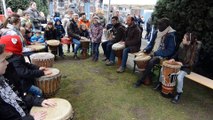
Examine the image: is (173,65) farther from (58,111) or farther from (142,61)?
(58,111)

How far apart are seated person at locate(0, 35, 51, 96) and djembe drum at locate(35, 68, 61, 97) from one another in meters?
0.08

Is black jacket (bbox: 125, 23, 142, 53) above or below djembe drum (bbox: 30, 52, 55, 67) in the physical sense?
above

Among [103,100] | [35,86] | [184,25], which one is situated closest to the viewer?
[35,86]

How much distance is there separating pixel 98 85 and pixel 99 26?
241 centimetres

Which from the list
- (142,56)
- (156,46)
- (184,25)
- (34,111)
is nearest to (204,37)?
(184,25)

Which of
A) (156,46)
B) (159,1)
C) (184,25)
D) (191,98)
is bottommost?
(191,98)

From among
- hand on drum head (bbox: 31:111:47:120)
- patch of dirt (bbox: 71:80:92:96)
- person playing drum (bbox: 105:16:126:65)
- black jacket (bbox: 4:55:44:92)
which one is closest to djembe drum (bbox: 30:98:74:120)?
hand on drum head (bbox: 31:111:47:120)

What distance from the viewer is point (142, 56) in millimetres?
4777

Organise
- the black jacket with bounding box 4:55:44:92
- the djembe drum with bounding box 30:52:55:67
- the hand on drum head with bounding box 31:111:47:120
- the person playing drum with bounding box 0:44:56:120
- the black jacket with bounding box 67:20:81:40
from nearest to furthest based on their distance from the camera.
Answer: the person playing drum with bounding box 0:44:56:120
the hand on drum head with bounding box 31:111:47:120
the black jacket with bounding box 4:55:44:92
the djembe drum with bounding box 30:52:55:67
the black jacket with bounding box 67:20:81:40

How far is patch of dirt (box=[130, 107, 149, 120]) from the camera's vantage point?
343 centimetres

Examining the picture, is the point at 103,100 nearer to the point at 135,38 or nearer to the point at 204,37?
the point at 135,38

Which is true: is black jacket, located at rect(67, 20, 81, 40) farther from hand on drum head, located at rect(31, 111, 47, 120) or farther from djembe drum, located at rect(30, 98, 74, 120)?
hand on drum head, located at rect(31, 111, 47, 120)

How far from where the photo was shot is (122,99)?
4.02m

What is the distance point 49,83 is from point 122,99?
1.54 m
